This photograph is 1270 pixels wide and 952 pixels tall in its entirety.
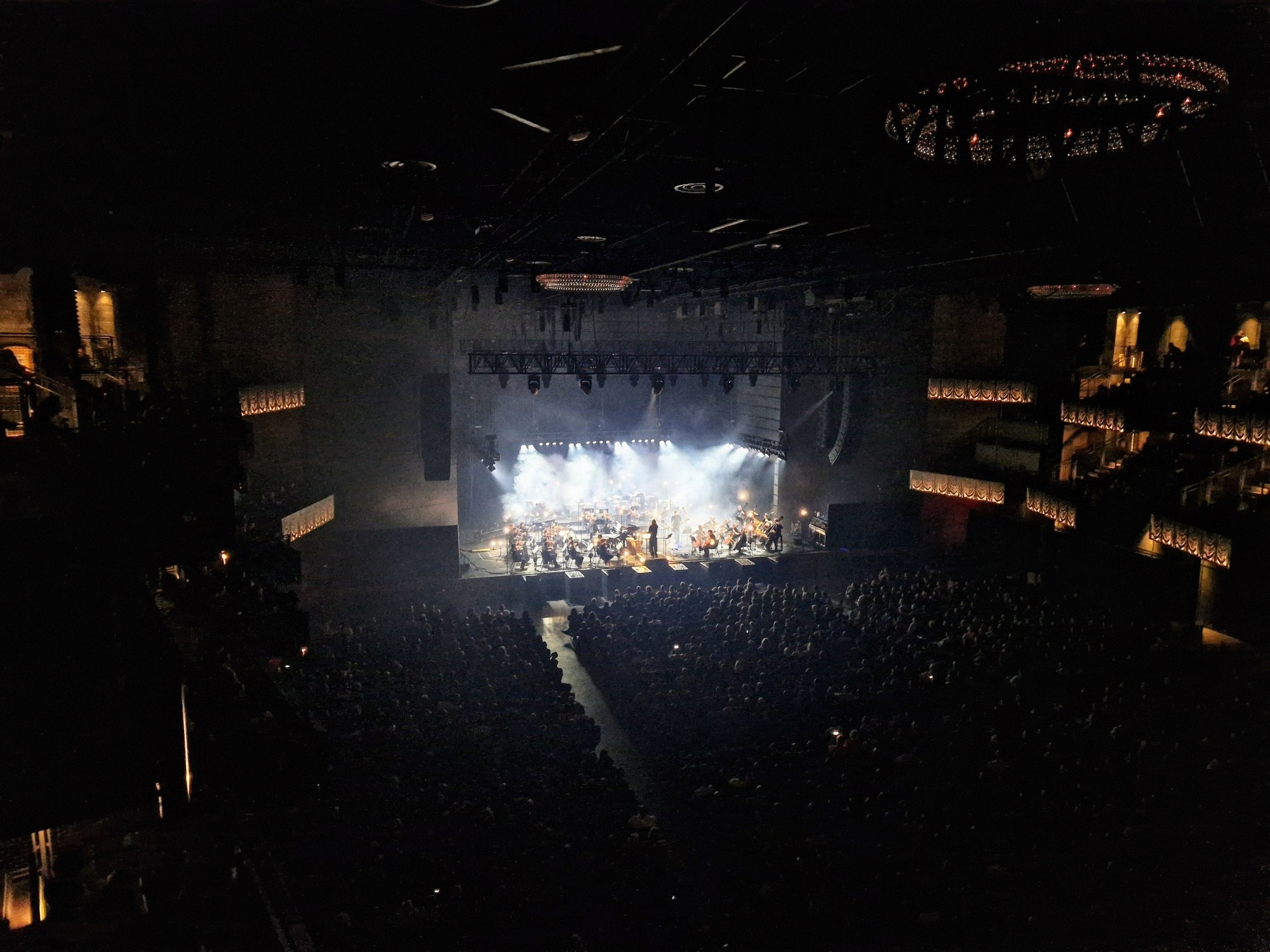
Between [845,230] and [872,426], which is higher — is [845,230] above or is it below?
above

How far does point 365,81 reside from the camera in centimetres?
541

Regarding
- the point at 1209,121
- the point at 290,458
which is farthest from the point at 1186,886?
the point at 290,458

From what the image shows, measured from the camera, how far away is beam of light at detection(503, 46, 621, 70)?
4.72 m

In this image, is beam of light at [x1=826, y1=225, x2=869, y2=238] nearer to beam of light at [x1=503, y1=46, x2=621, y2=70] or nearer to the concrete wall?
beam of light at [x1=503, y1=46, x2=621, y2=70]

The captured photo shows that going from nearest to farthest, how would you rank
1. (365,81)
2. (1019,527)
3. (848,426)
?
(365,81) → (1019,527) → (848,426)

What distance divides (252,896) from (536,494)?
62.9 feet

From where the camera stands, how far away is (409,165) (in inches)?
307

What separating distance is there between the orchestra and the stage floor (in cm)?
8

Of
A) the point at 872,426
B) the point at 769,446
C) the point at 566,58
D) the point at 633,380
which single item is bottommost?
the point at 769,446

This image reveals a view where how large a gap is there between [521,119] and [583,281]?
355 inches

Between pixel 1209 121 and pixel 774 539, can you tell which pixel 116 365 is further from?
pixel 774 539

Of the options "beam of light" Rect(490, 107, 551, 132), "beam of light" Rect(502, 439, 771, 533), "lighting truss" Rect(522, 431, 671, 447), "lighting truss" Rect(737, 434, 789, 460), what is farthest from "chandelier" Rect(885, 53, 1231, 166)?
"beam of light" Rect(502, 439, 771, 533)

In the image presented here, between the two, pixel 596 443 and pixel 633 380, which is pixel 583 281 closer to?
pixel 633 380

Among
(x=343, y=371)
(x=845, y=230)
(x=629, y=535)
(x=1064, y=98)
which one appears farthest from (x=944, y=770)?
(x=343, y=371)
